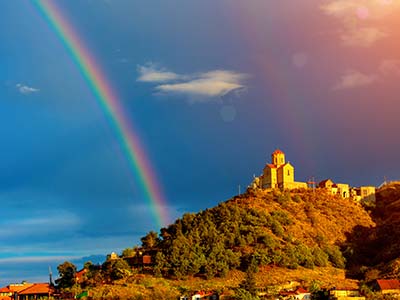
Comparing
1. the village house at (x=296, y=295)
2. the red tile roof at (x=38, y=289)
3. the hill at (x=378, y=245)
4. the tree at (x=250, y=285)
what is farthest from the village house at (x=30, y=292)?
the hill at (x=378, y=245)

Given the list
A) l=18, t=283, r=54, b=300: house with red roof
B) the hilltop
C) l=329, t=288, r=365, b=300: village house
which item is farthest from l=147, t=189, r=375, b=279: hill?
l=18, t=283, r=54, b=300: house with red roof

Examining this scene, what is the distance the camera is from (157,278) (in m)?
77.9

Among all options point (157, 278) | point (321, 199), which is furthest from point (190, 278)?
point (321, 199)

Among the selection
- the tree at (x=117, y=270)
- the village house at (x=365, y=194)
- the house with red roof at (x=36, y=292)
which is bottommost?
the house with red roof at (x=36, y=292)

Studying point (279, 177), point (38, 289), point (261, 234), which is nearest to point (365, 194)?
point (279, 177)

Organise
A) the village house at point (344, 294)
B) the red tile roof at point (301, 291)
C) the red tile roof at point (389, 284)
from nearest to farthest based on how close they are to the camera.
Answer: the village house at point (344, 294) → the red tile roof at point (389, 284) → the red tile roof at point (301, 291)

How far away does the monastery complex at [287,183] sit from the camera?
10712 cm

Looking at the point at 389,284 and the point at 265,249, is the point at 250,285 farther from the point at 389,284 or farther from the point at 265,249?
the point at 265,249

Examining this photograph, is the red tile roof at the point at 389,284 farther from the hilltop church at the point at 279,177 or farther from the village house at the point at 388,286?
the hilltop church at the point at 279,177

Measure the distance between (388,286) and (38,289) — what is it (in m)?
45.0

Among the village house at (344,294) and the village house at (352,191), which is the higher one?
the village house at (352,191)

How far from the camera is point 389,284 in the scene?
232 feet

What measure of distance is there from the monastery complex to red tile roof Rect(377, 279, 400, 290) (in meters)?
35.9

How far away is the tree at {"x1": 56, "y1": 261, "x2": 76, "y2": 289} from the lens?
86.2 m
